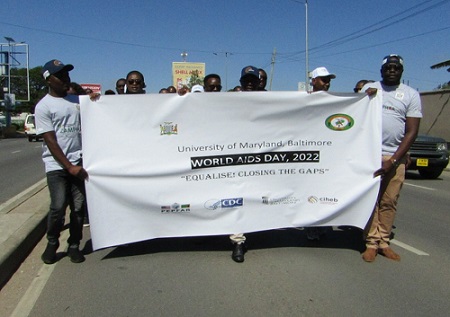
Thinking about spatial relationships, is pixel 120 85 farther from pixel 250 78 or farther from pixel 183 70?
pixel 183 70

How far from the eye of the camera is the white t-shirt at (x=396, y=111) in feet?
14.3

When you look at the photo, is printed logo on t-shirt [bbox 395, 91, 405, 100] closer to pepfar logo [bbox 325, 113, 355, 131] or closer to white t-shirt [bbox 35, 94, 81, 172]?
pepfar logo [bbox 325, 113, 355, 131]

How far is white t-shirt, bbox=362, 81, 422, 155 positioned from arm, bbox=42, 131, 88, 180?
10.6ft

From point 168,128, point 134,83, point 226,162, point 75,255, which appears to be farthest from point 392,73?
point 75,255

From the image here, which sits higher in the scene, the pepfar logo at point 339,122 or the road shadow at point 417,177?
the pepfar logo at point 339,122

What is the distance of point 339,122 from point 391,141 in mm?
590

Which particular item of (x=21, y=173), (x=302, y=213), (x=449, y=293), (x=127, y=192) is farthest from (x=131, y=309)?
(x=21, y=173)

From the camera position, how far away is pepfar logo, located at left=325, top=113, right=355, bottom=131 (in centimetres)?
460

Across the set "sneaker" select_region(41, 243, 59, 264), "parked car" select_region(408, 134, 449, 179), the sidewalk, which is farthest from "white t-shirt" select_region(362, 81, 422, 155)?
"parked car" select_region(408, 134, 449, 179)

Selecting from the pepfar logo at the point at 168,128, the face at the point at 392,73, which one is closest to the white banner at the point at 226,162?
the pepfar logo at the point at 168,128

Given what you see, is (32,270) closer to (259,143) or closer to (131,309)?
(131,309)

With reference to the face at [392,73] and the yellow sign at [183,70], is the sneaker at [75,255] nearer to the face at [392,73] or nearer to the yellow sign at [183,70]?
the face at [392,73]

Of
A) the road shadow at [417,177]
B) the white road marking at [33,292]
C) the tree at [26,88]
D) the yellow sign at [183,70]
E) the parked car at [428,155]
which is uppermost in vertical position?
the tree at [26,88]

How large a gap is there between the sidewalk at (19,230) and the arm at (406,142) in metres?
3.93
